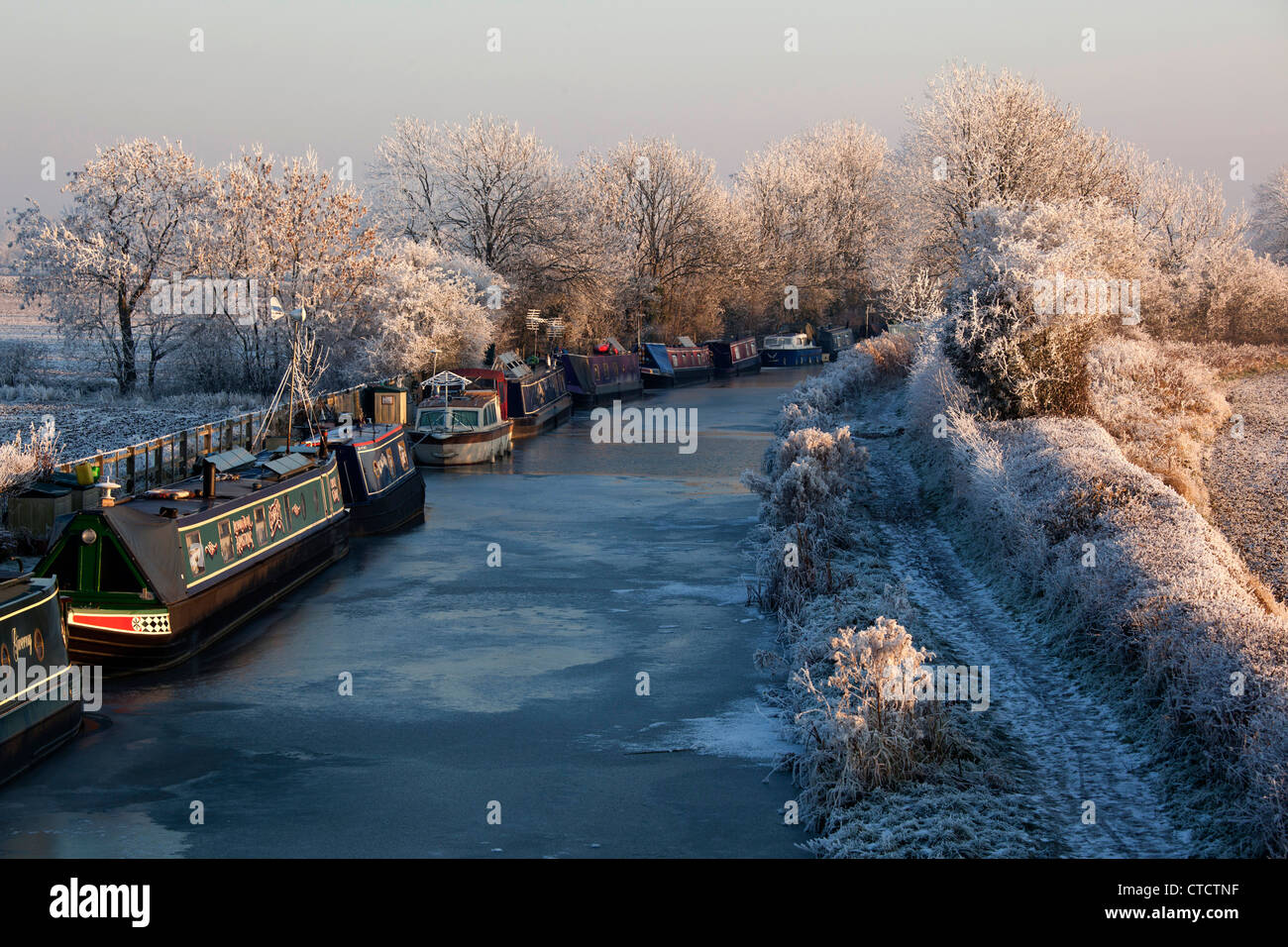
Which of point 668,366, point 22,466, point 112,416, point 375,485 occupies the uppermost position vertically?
point 668,366

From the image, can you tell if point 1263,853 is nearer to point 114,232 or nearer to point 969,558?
point 969,558

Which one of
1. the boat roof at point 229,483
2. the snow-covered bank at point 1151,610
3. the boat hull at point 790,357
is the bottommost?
the snow-covered bank at point 1151,610

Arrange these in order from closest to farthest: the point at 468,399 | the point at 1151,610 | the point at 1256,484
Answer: the point at 1151,610 → the point at 1256,484 → the point at 468,399

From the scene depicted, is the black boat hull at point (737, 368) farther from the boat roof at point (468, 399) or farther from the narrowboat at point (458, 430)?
the narrowboat at point (458, 430)

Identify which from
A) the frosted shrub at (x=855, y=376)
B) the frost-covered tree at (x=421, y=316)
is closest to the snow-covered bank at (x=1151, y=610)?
the frosted shrub at (x=855, y=376)

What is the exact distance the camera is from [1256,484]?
24734 millimetres

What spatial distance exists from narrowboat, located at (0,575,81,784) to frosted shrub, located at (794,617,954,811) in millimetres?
8017

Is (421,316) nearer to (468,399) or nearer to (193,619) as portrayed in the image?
(468,399)

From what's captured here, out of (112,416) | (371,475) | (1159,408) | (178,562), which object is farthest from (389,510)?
(1159,408)

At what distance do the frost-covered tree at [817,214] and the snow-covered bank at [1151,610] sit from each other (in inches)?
2455

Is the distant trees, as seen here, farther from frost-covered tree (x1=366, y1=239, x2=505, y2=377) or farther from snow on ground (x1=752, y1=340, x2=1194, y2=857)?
snow on ground (x1=752, y1=340, x2=1194, y2=857)

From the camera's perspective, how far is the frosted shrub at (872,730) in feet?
34.9

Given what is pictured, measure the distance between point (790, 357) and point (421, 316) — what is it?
3409 cm

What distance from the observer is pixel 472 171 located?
5997 cm
